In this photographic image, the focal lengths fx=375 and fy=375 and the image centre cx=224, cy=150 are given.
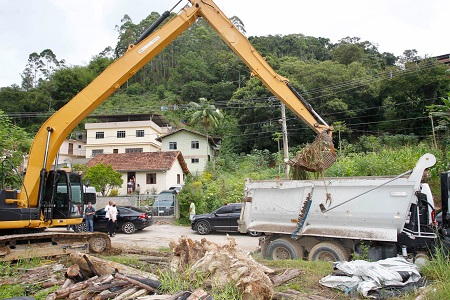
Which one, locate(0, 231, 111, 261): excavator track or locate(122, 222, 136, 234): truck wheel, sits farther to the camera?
locate(122, 222, 136, 234): truck wheel

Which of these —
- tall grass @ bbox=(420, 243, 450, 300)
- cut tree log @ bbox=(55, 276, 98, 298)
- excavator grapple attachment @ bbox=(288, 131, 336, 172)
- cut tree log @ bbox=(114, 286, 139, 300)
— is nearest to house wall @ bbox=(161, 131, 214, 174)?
excavator grapple attachment @ bbox=(288, 131, 336, 172)

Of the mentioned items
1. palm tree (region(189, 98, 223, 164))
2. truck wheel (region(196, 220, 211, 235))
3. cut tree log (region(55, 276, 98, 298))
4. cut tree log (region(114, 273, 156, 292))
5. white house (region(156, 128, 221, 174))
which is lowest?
truck wheel (region(196, 220, 211, 235))

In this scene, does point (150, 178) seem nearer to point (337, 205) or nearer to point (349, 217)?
point (337, 205)

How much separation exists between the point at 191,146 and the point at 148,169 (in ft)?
35.5

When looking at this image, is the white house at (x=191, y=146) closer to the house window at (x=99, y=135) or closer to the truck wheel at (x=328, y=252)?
the house window at (x=99, y=135)

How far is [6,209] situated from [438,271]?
9.33m

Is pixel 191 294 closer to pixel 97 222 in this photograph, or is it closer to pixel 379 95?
pixel 97 222

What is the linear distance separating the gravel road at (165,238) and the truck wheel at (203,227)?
232 millimetres

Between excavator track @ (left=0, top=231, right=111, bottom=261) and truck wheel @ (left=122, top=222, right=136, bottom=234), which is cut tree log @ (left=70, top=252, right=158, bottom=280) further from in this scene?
truck wheel @ (left=122, top=222, right=136, bottom=234)

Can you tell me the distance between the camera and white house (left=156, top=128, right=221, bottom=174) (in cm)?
4434

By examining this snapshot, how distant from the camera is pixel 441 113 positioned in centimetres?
1573

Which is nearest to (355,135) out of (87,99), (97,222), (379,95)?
(379,95)

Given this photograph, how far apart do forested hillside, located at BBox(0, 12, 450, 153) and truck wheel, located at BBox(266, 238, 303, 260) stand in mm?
19721

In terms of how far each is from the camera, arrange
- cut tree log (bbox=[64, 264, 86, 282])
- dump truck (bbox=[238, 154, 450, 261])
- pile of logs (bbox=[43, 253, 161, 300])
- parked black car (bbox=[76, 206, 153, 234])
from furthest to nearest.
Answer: parked black car (bbox=[76, 206, 153, 234]) → dump truck (bbox=[238, 154, 450, 261]) → cut tree log (bbox=[64, 264, 86, 282]) → pile of logs (bbox=[43, 253, 161, 300])
